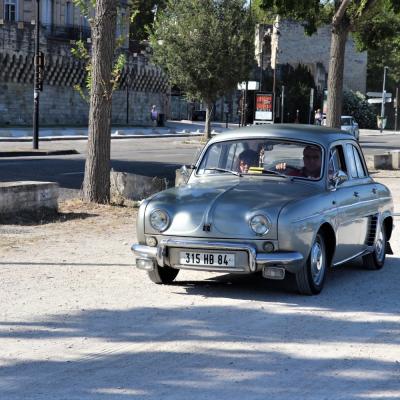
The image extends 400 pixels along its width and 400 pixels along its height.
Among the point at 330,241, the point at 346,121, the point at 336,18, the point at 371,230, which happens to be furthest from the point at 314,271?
the point at 346,121

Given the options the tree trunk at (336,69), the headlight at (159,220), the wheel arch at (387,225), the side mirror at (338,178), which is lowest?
the wheel arch at (387,225)

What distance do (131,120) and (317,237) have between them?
63031 millimetres

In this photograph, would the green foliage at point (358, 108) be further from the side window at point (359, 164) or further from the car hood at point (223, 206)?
the car hood at point (223, 206)

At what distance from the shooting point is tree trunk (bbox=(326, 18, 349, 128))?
22.7 metres

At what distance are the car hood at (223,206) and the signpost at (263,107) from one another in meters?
34.1

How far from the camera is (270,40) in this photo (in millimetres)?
94500

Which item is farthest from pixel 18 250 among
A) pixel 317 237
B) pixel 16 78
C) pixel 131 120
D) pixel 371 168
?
pixel 131 120

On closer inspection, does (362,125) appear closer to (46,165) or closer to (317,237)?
(46,165)

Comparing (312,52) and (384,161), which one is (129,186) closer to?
(384,161)

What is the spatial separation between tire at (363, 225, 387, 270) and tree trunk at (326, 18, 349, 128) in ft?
42.3

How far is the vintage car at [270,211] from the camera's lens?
8.08 m

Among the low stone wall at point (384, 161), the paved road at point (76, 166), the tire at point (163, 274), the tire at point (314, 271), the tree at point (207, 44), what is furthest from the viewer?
the tree at point (207, 44)

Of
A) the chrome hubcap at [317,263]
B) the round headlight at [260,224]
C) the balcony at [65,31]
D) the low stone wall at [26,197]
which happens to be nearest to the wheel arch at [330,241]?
the chrome hubcap at [317,263]

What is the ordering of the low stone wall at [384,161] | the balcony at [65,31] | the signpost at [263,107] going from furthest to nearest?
the balcony at [65,31] → the signpost at [263,107] → the low stone wall at [384,161]
